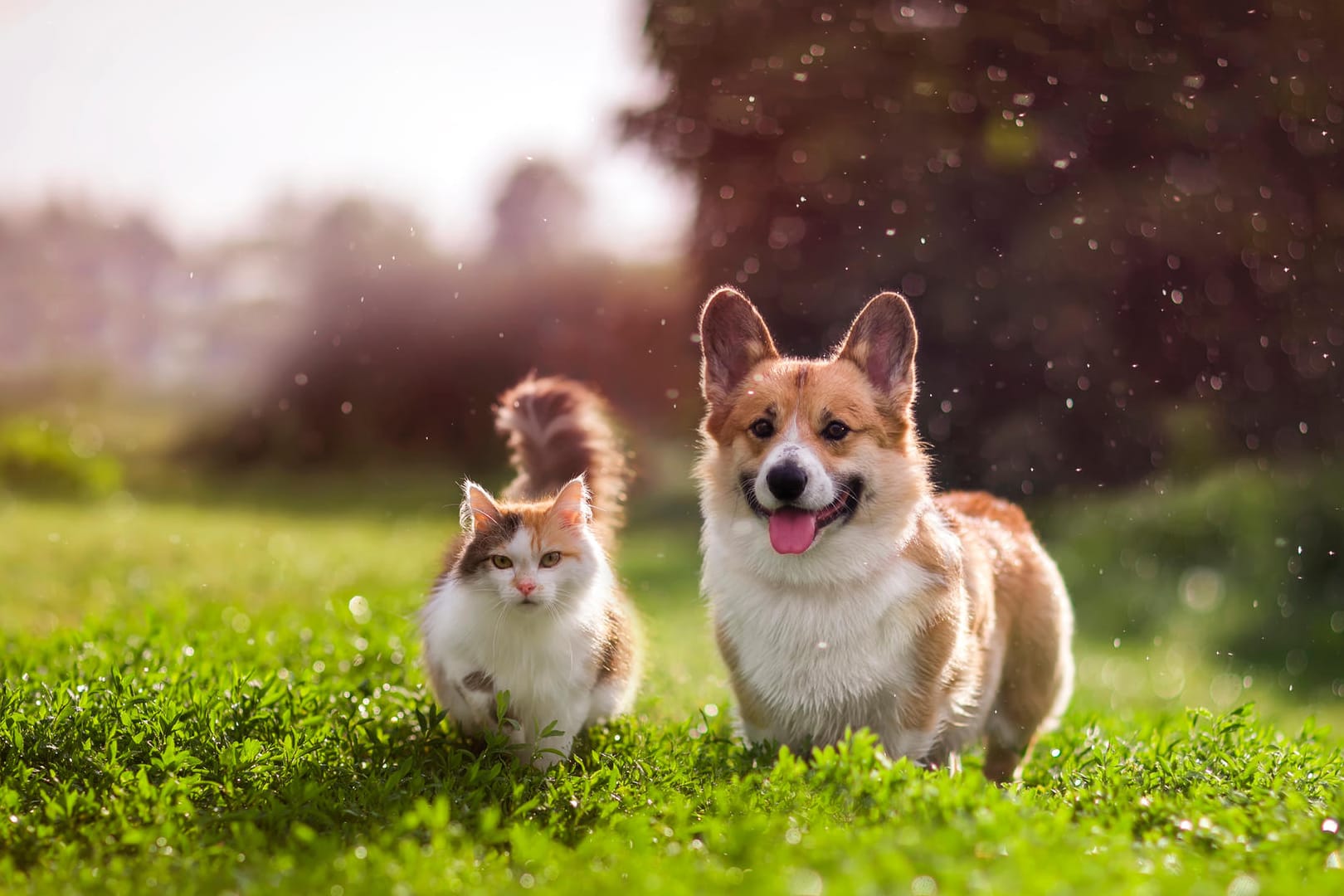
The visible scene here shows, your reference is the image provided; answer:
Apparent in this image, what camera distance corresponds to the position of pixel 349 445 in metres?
16.3

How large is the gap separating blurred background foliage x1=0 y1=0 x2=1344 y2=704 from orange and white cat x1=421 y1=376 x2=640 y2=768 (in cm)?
238

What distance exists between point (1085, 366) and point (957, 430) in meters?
3.46

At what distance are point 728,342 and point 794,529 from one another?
2.94ft

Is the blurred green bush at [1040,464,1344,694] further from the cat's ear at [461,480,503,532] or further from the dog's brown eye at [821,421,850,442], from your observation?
the cat's ear at [461,480,503,532]

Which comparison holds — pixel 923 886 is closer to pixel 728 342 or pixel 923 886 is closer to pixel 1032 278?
pixel 728 342

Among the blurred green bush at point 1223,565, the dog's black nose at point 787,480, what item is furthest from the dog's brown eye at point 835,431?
the blurred green bush at point 1223,565

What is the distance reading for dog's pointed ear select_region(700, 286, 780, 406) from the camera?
4465mm

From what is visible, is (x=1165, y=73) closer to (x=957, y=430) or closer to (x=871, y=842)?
(x=957, y=430)

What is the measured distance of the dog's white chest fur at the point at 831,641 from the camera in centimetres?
420

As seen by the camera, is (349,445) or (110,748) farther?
(349,445)

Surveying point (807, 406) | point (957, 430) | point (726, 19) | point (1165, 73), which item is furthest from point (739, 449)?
point (1165, 73)

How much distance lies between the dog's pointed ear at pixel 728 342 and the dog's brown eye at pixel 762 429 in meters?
0.33

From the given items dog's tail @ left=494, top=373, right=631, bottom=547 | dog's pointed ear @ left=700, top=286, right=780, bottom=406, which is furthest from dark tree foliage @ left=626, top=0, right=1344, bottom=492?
dog's pointed ear @ left=700, top=286, right=780, bottom=406

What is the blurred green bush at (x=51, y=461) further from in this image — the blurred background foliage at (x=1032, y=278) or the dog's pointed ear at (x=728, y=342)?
the dog's pointed ear at (x=728, y=342)
